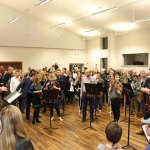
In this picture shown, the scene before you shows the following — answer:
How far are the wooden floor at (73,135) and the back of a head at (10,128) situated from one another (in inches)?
135

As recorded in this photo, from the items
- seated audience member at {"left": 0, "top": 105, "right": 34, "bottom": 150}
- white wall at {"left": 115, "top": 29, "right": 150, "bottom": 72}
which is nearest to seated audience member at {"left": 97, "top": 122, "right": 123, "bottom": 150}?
seated audience member at {"left": 0, "top": 105, "right": 34, "bottom": 150}

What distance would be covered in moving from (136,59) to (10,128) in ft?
44.7

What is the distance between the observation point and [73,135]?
230 inches

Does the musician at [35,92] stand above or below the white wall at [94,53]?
below

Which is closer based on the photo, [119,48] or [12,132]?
[12,132]

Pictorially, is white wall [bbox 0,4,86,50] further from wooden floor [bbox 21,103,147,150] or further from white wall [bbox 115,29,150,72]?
wooden floor [bbox 21,103,147,150]

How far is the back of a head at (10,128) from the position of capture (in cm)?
172

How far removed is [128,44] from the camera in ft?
48.3

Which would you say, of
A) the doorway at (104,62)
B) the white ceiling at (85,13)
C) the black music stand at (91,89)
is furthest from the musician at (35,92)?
the doorway at (104,62)

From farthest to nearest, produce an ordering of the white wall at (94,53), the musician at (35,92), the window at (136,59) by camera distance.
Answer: the white wall at (94,53) < the window at (136,59) < the musician at (35,92)

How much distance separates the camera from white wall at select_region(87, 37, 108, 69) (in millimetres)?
16688

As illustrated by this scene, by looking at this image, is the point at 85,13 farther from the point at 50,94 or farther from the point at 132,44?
A: the point at 50,94

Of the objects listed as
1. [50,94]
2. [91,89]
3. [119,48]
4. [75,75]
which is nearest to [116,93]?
[91,89]

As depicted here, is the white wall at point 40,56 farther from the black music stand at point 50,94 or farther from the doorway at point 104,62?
the black music stand at point 50,94
